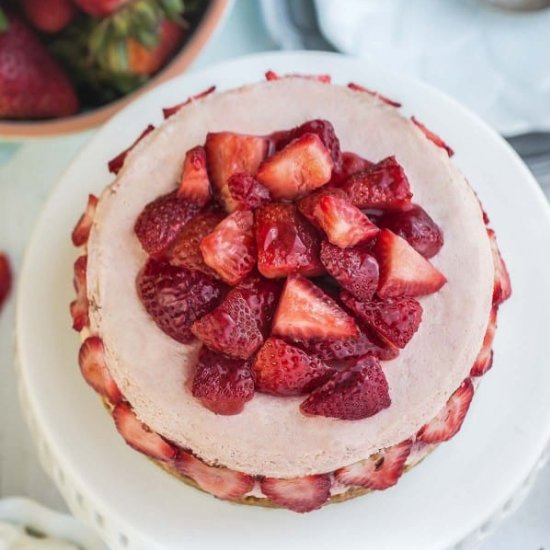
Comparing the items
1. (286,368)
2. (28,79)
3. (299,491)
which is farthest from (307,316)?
(28,79)

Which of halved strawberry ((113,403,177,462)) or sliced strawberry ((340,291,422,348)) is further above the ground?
sliced strawberry ((340,291,422,348))

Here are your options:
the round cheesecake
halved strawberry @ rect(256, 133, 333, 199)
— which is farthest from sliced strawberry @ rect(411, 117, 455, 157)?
halved strawberry @ rect(256, 133, 333, 199)

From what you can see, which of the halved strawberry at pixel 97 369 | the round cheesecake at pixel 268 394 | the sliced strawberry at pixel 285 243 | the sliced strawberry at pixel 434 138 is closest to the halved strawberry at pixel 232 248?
the sliced strawberry at pixel 285 243

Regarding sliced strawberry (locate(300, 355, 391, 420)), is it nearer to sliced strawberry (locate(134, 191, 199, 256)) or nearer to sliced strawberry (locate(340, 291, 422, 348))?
sliced strawberry (locate(340, 291, 422, 348))

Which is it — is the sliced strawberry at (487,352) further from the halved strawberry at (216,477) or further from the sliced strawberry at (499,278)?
the halved strawberry at (216,477)

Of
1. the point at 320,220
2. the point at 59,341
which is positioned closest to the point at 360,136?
the point at 320,220

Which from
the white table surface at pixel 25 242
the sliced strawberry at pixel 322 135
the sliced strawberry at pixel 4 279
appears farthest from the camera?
the sliced strawberry at pixel 4 279

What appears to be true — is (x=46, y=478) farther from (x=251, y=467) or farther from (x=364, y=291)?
(x=364, y=291)
